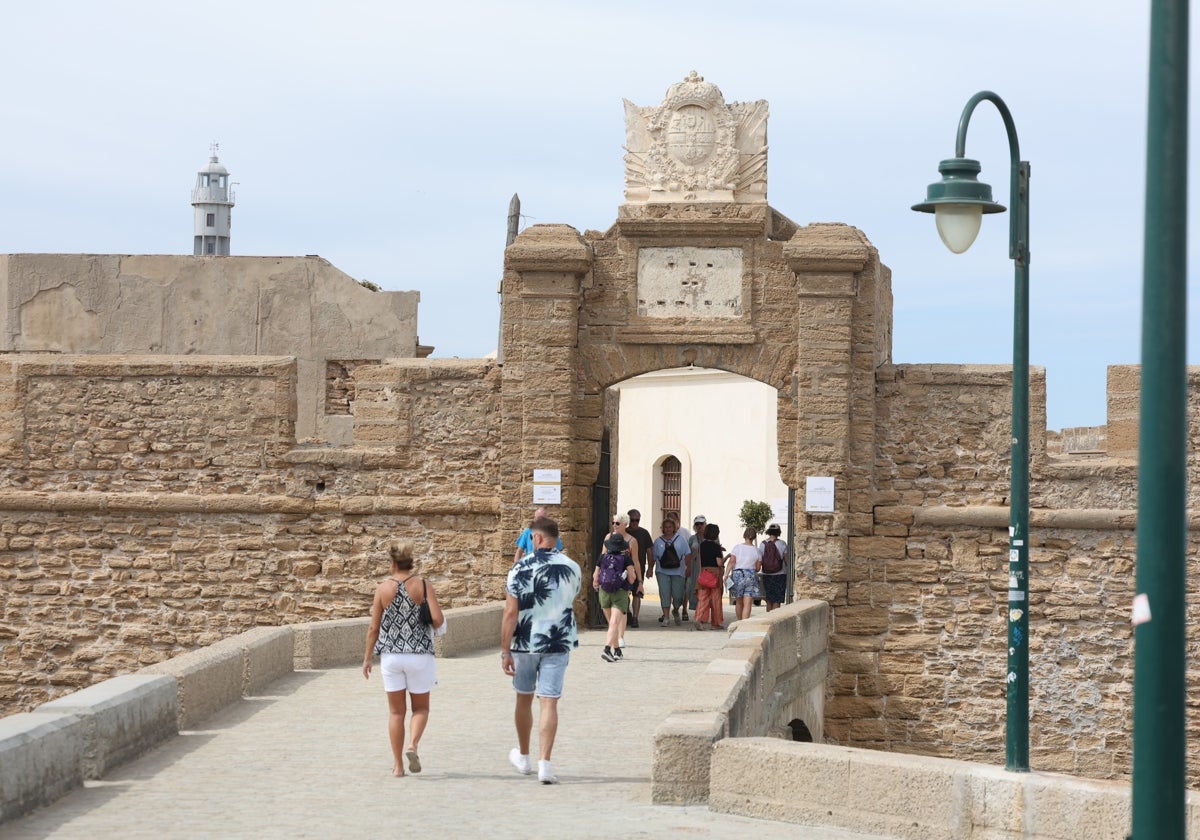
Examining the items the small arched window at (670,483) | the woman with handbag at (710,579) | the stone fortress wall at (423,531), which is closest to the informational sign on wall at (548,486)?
the stone fortress wall at (423,531)

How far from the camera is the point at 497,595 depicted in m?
18.3

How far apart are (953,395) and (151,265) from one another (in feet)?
42.5

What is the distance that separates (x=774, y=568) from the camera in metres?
19.4

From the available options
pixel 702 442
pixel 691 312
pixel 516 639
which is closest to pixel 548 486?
pixel 691 312

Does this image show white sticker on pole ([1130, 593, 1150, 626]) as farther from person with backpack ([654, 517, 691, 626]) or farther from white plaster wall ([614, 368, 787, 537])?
white plaster wall ([614, 368, 787, 537])

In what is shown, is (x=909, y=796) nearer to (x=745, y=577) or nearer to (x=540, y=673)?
(x=540, y=673)

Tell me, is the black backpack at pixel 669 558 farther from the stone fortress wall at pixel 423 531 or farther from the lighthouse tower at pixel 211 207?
the lighthouse tower at pixel 211 207

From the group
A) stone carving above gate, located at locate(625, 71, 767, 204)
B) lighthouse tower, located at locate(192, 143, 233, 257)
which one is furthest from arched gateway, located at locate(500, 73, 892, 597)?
lighthouse tower, located at locate(192, 143, 233, 257)

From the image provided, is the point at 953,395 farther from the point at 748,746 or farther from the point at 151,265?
the point at 151,265

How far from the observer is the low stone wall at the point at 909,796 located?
758cm

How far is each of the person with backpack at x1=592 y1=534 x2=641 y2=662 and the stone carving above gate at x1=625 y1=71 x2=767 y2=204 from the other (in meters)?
4.06

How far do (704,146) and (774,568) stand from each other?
14.9 feet

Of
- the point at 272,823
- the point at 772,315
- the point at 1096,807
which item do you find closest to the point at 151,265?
the point at 772,315

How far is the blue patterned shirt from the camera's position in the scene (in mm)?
9531
